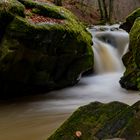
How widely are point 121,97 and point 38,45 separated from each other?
2.67 m

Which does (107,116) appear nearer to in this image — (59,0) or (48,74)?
(48,74)

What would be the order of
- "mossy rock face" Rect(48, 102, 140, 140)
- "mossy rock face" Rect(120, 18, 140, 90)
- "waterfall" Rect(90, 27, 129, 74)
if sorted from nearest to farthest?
"mossy rock face" Rect(48, 102, 140, 140)
"mossy rock face" Rect(120, 18, 140, 90)
"waterfall" Rect(90, 27, 129, 74)

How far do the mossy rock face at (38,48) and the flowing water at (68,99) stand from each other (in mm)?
462

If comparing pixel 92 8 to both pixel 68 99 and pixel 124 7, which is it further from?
pixel 68 99

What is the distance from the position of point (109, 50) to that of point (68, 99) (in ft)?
17.2

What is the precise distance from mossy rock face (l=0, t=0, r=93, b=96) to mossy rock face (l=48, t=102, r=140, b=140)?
220 inches

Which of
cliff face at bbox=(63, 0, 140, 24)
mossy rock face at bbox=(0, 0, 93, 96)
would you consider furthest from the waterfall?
cliff face at bbox=(63, 0, 140, 24)

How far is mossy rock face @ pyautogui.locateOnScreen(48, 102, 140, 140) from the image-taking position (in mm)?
3680

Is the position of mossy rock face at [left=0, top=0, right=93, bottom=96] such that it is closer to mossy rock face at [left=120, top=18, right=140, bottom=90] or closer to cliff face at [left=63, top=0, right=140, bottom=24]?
mossy rock face at [left=120, top=18, right=140, bottom=90]

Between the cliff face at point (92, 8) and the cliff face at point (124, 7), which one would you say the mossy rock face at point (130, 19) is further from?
the cliff face at point (124, 7)

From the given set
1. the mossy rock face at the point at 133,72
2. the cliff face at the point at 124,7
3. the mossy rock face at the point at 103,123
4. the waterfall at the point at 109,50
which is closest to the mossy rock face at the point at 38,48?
the mossy rock face at the point at 133,72

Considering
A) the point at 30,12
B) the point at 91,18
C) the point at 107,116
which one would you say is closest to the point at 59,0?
the point at 91,18

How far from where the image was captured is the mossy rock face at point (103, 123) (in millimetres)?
3680

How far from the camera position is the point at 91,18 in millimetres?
26984
